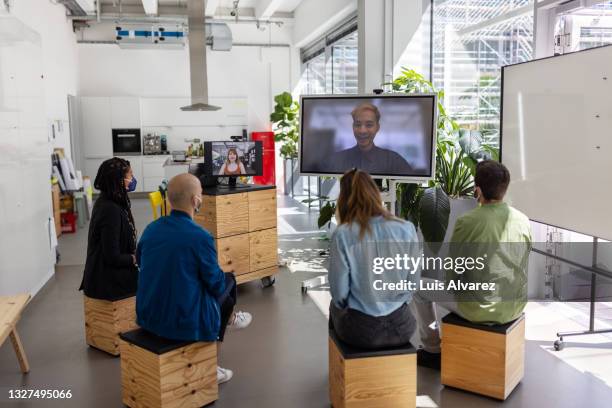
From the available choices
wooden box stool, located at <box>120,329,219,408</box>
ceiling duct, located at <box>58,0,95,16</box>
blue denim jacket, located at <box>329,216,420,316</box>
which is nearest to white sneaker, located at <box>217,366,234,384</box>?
wooden box stool, located at <box>120,329,219,408</box>

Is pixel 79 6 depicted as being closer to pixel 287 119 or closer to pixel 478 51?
pixel 287 119

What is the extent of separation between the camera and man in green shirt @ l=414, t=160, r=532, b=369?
3.00 meters

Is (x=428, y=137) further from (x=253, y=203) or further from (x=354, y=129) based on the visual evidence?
(x=253, y=203)

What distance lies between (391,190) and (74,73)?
902 centimetres

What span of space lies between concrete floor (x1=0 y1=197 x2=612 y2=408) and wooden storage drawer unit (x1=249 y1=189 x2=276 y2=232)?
0.62 metres

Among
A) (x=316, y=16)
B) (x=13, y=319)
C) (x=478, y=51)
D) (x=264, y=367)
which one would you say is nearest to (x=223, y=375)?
(x=264, y=367)

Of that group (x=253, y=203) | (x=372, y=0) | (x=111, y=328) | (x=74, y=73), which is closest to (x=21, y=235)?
(x=111, y=328)

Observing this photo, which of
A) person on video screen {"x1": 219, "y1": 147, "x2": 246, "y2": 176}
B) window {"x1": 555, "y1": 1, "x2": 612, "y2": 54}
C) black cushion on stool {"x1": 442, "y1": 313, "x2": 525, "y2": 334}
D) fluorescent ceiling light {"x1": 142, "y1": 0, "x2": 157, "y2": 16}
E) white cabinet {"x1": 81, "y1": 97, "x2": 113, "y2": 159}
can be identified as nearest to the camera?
black cushion on stool {"x1": 442, "y1": 313, "x2": 525, "y2": 334}

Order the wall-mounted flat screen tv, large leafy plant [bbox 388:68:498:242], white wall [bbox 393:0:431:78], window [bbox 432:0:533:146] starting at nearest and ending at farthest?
the wall-mounted flat screen tv, large leafy plant [bbox 388:68:498:242], window [bbox 432:0:533:146], white wall [bbox 393:0:431:78]

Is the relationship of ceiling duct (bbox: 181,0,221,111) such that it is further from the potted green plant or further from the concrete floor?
the concrete floor

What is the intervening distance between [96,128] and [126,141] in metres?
0.64

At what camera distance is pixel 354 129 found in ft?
14.4

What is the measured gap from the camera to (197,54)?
7805 millimetres

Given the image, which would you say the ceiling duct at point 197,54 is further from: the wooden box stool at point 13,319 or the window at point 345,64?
the wooden box stool at point 13,319
